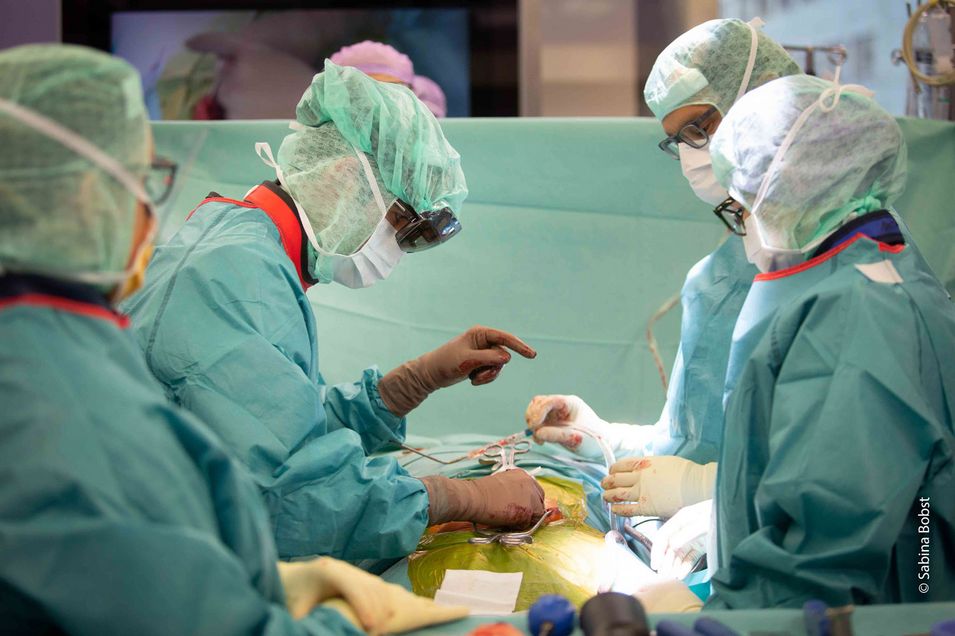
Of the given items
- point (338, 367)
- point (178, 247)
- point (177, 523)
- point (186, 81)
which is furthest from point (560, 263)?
point (186, 81)

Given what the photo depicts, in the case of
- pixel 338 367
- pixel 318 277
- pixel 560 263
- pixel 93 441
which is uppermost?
pixel 93 441

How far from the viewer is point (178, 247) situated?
2057mm

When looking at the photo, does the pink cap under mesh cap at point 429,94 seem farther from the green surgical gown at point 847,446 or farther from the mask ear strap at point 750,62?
the green surgical gown at point 847,446

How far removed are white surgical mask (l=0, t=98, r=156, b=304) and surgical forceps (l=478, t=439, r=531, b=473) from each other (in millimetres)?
1419

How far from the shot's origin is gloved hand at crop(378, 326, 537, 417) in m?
2.51

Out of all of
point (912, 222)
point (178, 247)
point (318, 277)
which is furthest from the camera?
point (912, 222)

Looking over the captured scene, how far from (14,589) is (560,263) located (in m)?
2.48

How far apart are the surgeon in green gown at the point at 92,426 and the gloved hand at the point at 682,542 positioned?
112cm

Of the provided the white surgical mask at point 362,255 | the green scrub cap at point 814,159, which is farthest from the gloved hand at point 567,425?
the green scrub cap at point 814,159

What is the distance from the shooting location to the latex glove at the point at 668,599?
169cm

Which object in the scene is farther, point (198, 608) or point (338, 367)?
point (338, 367)

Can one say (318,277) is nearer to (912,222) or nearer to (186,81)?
(912,222)

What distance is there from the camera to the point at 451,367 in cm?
254

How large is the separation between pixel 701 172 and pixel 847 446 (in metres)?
1.11
